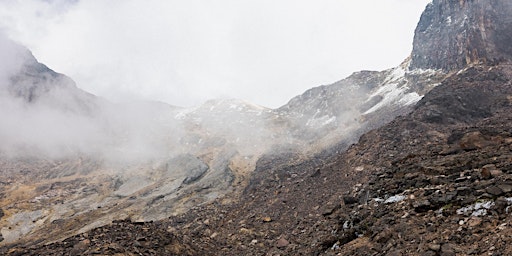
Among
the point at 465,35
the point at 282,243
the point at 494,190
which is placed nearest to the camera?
the point at 494,190

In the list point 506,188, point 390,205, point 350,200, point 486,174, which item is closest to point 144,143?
point 350,200

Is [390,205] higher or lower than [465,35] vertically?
lower

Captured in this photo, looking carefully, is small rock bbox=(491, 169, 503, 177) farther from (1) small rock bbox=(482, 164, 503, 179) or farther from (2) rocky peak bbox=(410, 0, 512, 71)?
(2) rocky peak bbox=(410, 0, 512, 71)

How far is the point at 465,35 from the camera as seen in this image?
44.3 m

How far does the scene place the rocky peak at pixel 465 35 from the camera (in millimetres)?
41281

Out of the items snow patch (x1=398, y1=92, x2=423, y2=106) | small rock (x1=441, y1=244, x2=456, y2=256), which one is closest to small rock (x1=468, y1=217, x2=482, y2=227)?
small rock (x1=441, y1=244, x2=456, y2=256)

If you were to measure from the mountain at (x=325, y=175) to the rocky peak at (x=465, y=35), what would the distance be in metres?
0.19

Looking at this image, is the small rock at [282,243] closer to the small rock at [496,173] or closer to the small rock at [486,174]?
the small rock at [486,174]

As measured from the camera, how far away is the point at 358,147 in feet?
100

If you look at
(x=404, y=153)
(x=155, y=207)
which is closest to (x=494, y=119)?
(x=404, y=153)

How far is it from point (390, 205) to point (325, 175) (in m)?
13.9

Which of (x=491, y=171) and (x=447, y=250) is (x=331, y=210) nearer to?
(x=491, y=171)

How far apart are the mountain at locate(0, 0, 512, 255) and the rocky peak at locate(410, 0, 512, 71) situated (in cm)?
19

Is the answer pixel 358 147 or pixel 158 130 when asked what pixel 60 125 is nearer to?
pixel 158 130
